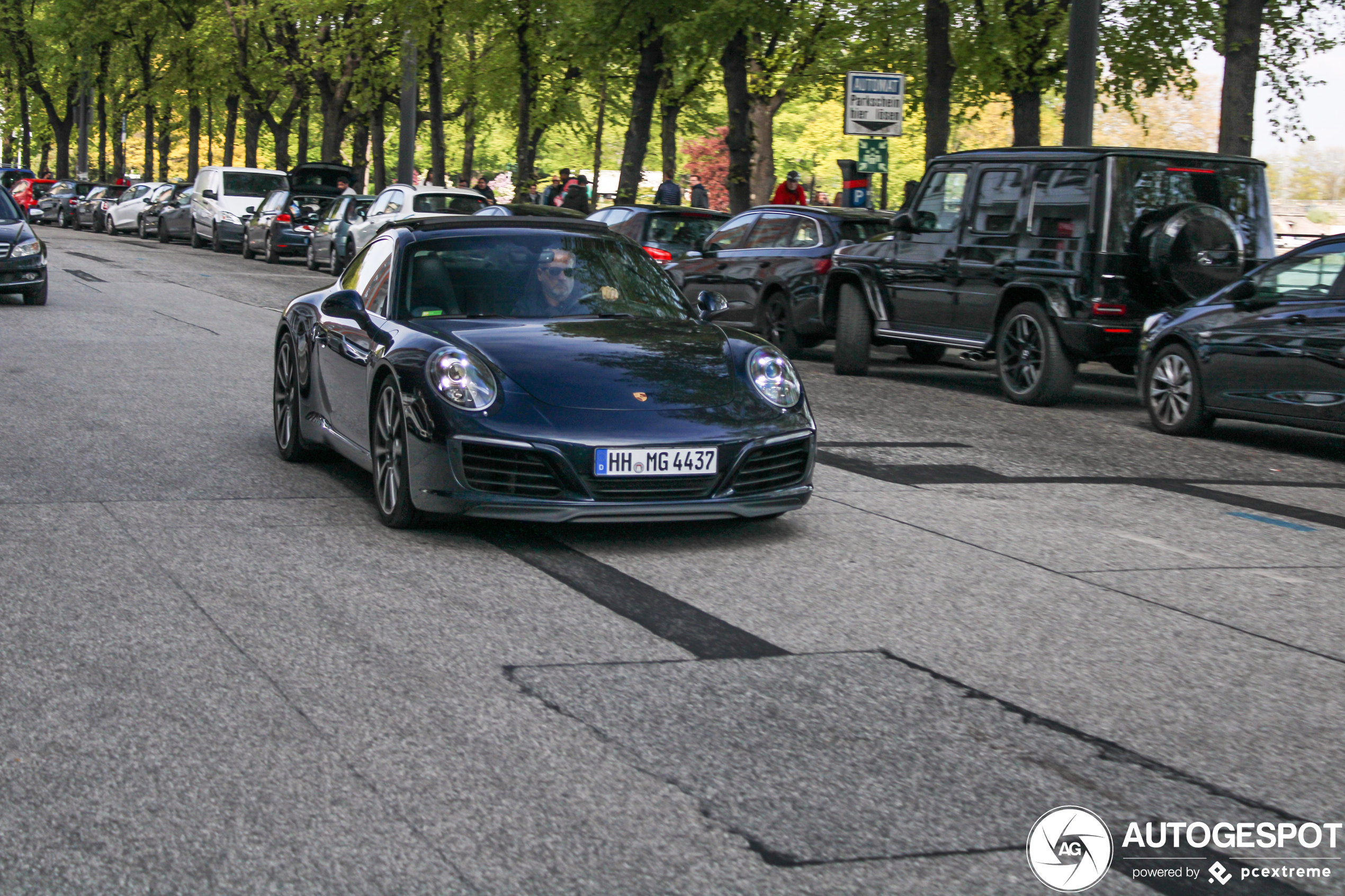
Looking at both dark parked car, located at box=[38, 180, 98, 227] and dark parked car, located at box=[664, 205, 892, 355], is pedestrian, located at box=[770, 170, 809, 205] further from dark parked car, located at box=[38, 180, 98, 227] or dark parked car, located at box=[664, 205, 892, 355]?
dark parked car, located at box=[38, 180, 98, 227]

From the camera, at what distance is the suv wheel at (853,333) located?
49.2 ft

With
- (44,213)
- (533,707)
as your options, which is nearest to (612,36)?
(533,707)

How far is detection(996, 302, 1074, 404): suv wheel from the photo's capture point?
1283 cm

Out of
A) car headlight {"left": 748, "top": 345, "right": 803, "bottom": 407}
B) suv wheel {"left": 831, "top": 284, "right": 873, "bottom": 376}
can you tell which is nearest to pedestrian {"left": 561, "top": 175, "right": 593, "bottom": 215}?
suv wheel {"left": 831, "top": 284, "right": 873, "bottom": 376}

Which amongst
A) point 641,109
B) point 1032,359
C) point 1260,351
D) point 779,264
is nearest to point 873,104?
point 779,264

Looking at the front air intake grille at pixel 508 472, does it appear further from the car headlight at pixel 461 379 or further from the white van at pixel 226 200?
the white van at pixel 226 200

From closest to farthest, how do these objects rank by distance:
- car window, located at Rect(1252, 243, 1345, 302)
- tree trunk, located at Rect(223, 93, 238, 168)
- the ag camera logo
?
1. the ag camera logo
2. car window, located at Rect(1252, 243, 1345, 302)
3. tree trunk, located at Rect(223, 93, 238, 168)

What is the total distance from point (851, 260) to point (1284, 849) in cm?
1172

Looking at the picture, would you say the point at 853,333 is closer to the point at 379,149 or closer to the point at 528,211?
the point at 528,211

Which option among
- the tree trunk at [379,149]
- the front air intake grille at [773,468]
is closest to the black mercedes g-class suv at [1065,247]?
the front air intake grille at [773,468]

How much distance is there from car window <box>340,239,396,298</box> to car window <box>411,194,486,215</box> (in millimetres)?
17780

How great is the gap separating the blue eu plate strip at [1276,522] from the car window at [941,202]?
19.4 ft

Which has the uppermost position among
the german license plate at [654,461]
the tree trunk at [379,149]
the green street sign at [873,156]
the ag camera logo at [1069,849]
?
the tree trunk at [379,149]

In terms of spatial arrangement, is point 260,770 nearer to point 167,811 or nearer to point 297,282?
point 167,811
